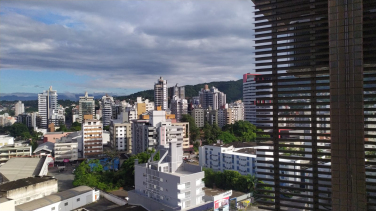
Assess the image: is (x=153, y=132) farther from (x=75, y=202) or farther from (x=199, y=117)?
(x=199, y=117)

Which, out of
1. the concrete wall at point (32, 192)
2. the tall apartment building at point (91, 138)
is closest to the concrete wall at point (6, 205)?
the concrete wall at point (32, 192)

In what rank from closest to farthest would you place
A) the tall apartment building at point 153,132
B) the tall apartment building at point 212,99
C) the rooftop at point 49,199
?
the rooftop at point 49,199 → the tall apartment building at point 153,132 → the tall apartment building at point 212,99

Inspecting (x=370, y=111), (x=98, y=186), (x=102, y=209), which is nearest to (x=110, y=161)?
(x=98, y=186)

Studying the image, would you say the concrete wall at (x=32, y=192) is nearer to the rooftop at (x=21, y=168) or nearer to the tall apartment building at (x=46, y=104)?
the rooftop at (x=21, y=168)

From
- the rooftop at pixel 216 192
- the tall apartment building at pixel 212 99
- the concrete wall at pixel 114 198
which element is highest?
the tall apartment building at pixel 212 99

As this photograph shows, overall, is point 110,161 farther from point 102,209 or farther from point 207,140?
point 207,140

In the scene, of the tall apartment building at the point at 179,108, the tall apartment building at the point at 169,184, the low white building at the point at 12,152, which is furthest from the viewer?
the tall apartment building at the point at 179,108

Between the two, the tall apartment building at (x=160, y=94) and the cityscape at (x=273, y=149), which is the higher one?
the tall apartment building at (x=160, y=94)

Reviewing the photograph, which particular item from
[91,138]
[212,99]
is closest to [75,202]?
[91,138]

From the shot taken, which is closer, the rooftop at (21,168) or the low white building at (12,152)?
the rooftop at (21,168)
